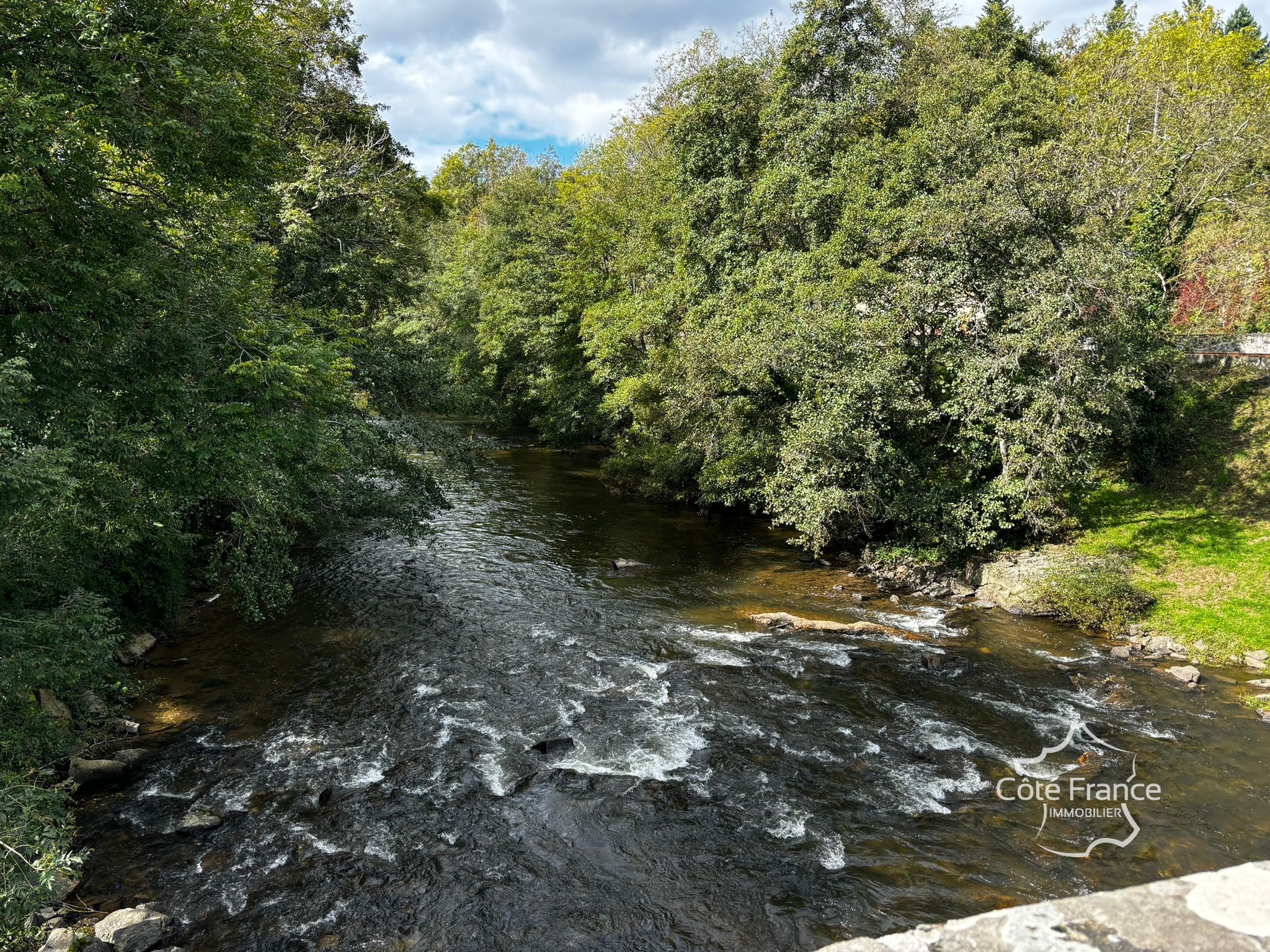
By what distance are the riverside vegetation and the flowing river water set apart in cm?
199

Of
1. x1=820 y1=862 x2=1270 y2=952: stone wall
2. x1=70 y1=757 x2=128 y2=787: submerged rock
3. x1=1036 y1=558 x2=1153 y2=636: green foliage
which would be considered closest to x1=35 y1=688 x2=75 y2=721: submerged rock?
x1=70 y1=757 x2=128 y2=787: submerged rock

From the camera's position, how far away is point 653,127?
43.2 m

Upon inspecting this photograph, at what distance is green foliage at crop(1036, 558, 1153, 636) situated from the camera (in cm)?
1705

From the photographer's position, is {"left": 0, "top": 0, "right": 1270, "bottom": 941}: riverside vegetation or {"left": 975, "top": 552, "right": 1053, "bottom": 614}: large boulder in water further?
{"left": 975, "top": 552, "right": 1053, "bottom": 614}: large boulder in water

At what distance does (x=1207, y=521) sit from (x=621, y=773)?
791 inches

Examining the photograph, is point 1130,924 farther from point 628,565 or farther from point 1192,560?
point 1192,560

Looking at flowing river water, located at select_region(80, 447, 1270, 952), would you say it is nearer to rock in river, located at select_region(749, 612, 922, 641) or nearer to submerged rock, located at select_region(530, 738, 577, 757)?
submerged rock, located at select_region(530, 738, 577, 757)

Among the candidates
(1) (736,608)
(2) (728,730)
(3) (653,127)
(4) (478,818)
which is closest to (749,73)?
(3) (653,127)

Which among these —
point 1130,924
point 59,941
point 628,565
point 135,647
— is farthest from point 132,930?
point 628,565

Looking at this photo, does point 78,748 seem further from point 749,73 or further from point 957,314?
point 749,73

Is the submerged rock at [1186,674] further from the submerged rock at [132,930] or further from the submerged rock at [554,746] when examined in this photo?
the submerged rock at [132,930]

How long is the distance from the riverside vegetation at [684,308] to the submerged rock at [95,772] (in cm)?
36

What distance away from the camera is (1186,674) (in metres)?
14.4

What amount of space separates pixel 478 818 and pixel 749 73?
3141cm
